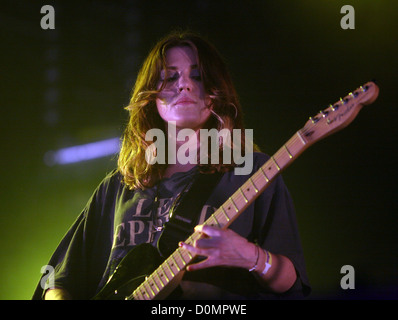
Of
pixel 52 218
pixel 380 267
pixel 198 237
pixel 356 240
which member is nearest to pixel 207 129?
pixel 198 237

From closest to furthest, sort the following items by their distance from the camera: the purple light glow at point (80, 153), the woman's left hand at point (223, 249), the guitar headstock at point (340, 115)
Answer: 1. the guitar headstock at point (340, 115)
2. the woman's left hand at point (223, 249)
3. the purple light glow at point (80, 153)

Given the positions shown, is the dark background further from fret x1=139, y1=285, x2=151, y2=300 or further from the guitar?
fret x1=139, y1=285, x2=151, y2=300

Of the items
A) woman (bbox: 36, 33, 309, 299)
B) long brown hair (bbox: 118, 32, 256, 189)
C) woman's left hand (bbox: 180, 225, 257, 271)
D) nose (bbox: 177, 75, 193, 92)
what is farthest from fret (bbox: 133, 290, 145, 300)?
nose (bbox: 177, 75, 193, 92)

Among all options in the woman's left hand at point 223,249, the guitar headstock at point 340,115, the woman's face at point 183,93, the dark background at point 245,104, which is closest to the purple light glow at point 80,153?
the dark background at point 245,104

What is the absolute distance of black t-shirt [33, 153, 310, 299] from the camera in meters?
1.64

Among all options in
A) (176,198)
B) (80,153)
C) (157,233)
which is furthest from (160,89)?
(80,153)

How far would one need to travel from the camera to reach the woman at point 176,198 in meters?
1.65

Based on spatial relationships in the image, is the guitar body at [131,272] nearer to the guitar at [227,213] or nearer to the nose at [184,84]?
the guitar at [227,213]

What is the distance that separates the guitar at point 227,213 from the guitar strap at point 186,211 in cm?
5

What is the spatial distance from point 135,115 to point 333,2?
109 centimetres

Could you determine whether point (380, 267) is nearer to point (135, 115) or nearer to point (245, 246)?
point (245, 246)

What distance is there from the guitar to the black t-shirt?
0.29ft

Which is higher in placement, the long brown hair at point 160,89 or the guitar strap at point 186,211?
the long brown hair at point 160,89

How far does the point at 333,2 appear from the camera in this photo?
2.24 m
